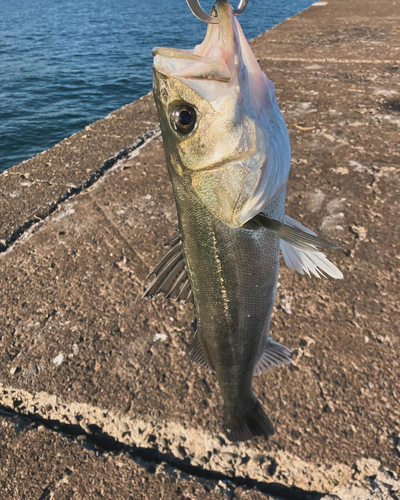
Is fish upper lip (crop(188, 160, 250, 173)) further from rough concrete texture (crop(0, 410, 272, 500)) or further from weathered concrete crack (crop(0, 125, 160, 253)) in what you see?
weathered concrete crack (crop(0, 125, 160, 253))

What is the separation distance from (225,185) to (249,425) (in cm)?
117

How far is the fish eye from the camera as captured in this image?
5.01 feet

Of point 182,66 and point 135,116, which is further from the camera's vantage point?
point 135,116

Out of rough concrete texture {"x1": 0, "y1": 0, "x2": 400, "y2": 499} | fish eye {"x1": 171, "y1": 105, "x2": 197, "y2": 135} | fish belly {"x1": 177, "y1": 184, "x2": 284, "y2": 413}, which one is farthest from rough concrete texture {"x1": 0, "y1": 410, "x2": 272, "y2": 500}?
fish eye {"x1": 171, "y1": 105, "x2": 197, "y2": 135}

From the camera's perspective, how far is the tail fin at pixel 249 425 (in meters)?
2.00

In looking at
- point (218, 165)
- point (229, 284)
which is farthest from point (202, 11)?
point (229, 284)

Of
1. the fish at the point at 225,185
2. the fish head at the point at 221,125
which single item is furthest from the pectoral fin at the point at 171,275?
the fish head at the point at 221,125

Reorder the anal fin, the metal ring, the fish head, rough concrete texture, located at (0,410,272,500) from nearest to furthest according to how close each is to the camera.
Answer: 1. the metal ring
2. the fish head
3. rough concrete texture, located at (0,410,272,500)
4. the anal fin

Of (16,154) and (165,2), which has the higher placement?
(165,2)

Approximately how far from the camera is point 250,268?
5.54 ft

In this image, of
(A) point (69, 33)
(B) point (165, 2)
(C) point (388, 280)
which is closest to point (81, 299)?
(C) point (388, 280)

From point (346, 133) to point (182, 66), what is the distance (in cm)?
356

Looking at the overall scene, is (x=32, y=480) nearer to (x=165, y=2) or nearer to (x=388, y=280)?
(x=388, y=280)

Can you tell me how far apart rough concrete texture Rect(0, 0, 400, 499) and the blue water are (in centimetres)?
800
